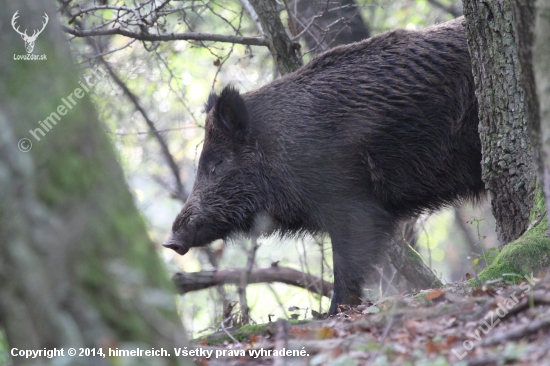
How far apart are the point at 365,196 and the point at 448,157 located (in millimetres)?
895

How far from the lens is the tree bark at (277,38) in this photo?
6484 millimetres

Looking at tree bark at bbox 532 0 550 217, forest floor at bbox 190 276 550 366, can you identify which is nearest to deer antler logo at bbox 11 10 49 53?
forest floor at bbox 190 276 550 366

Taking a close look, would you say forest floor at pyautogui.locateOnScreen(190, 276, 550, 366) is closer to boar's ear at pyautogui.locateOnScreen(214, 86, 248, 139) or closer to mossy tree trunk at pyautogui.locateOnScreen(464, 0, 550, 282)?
mossy tree trunk at pyautogui.locateOnScreen(464, 0, 550, 282)

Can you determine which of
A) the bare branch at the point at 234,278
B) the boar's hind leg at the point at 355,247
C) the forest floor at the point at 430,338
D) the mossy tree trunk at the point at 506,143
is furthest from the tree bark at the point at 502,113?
the bare branch at the point at 234,278

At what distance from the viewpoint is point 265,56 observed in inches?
410

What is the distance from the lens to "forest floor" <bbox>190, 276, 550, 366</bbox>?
2441 millimetres

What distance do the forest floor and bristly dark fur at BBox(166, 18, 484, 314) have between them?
212 centimetres

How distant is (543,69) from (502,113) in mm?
2019

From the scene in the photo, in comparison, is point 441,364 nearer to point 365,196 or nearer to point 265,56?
point 365,196

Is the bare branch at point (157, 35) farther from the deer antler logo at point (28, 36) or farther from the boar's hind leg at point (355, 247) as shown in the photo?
the deer antler logo at point (28, 36)

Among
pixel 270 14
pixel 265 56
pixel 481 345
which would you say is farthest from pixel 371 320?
pixel 265 56

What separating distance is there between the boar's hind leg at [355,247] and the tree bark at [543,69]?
9.15 feet

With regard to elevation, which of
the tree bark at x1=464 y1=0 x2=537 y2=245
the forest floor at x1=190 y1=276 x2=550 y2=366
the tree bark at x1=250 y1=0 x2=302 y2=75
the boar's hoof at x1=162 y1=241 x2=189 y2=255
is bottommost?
the forest floor at x1=190 y1=276 x2=550 y2=366

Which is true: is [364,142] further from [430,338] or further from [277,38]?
[430,338]
